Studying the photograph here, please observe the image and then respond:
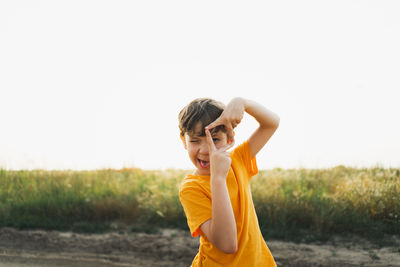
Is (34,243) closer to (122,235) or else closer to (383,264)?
(122,235)

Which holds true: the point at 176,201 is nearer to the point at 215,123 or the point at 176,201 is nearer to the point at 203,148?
the point at 203,148

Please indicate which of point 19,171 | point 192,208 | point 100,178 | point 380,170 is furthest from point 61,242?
point 380,170

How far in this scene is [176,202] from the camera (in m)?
5.54

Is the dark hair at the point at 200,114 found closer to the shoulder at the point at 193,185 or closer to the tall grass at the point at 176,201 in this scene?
the shoulder at the point at 193,185

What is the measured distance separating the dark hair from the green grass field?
11.1 ft

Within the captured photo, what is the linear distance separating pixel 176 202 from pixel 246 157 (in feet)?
11.8

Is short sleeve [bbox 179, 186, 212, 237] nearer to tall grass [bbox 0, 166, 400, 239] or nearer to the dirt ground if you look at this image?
the dirt ground

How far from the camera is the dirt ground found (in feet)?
14.1

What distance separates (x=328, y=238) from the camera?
15.6 ft

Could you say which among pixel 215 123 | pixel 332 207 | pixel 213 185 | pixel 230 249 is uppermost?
pixel 215 123

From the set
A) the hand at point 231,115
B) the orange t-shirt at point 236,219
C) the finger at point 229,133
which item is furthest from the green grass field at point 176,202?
the hand at point 231,115

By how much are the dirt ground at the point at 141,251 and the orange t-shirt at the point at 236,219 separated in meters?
2.60

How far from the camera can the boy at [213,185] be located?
1718mm

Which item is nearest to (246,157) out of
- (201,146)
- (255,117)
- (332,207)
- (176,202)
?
(255,117)
